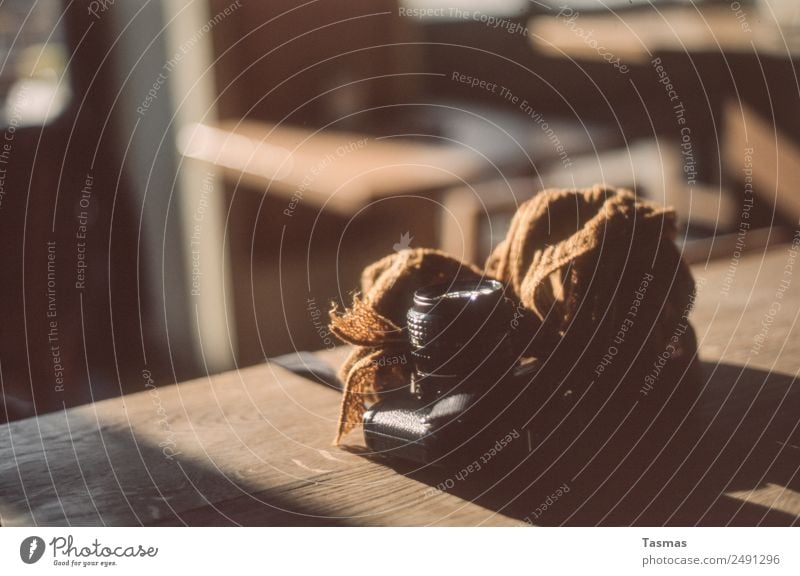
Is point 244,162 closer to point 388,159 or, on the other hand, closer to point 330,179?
point 330,179

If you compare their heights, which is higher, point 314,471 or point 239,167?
point 239,167

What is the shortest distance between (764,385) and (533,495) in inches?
8.1

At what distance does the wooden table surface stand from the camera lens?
56 millimetres

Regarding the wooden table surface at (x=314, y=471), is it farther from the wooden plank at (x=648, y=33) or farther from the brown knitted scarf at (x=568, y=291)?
the wooden plank at (x=648, y=33)

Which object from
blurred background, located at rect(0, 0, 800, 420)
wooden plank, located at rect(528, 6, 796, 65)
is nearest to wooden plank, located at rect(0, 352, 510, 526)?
blurred background, located at rect(0, 0, 800, 420)

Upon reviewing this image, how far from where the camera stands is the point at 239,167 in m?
1.37

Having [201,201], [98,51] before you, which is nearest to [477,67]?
[201,201]

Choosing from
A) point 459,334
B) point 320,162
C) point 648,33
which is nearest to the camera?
point 459,334

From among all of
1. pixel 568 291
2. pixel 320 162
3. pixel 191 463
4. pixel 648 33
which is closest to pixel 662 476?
pixel 568 291

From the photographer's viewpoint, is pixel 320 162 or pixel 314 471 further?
pixel 320 162

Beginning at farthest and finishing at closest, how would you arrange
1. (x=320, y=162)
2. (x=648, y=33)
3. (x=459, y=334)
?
(x=648, y=33), (x=320, y=162), (x=459, y=334)

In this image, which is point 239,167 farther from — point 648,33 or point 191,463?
point 191,463

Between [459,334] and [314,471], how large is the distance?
12cm

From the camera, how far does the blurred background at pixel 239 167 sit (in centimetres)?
129
